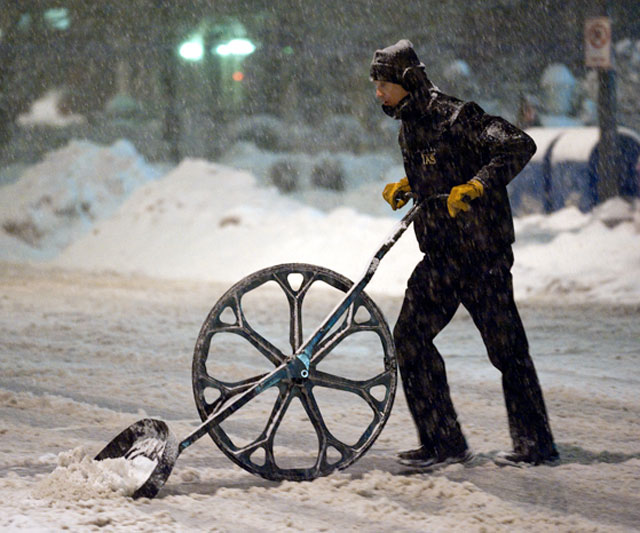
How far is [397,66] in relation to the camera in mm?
4547

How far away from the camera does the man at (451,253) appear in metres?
4.56

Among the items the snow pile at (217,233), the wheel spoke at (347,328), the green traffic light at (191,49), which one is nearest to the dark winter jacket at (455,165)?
the wheel spoke at (347,328)

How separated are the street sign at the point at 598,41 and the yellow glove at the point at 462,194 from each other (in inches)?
366

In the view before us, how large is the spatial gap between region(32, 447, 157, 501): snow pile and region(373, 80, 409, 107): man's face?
181 cm

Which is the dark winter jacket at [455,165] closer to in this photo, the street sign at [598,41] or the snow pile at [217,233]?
the snow pile at [217,233]

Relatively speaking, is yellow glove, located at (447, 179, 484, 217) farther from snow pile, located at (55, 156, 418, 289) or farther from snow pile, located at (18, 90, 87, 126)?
snow pile, located at (18, 90, 87, 126)

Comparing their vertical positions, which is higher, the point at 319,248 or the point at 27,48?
the point at 27,48

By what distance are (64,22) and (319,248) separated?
12.8 meters

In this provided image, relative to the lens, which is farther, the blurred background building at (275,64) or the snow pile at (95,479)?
the blurred background building at (275,64)

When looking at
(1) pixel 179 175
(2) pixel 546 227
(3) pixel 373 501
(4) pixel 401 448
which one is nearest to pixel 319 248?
(2) pixel 546 227

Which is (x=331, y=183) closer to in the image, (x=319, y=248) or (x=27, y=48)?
(x=319, y=248)

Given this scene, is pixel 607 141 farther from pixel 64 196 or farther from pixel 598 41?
pixel 64 196

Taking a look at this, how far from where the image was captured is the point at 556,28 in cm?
2370

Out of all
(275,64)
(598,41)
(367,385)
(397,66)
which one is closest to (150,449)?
(367,385)
